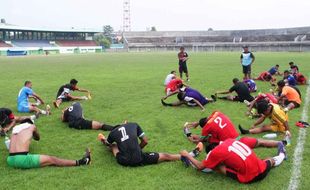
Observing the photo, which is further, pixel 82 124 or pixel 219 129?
pixel 82 124

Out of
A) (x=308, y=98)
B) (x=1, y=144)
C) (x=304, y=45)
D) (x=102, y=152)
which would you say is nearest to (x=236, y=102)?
(x=308, y=98)

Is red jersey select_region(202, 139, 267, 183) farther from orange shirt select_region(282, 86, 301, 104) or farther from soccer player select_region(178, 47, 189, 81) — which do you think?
soccer player select_region(178, 47, 189, 81)

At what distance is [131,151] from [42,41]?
90.5m

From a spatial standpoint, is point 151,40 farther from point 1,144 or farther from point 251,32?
point 1,144

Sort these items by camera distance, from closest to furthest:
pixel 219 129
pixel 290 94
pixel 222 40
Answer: pixel 219 129 < pixel 290 94 < pixel 222 40

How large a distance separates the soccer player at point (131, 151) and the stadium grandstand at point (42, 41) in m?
69.9

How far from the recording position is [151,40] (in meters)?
100

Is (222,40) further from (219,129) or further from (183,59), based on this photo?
(219,129)

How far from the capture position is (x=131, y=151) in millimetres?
6398

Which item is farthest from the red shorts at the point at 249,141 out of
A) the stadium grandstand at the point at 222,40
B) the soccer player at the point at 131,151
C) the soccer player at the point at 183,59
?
the stadium grandstand at the point at 222,40

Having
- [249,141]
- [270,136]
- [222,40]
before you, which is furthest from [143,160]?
[222,40]

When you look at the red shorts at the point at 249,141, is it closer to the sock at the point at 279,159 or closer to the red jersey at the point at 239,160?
the sock at the point at 279,159

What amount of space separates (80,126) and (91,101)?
446 cm

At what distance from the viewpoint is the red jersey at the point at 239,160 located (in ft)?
18.1
